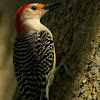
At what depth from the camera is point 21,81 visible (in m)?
2.58

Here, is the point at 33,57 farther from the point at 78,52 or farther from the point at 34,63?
the point at 78,52

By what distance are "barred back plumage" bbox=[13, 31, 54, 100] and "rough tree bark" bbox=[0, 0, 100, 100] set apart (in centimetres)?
18

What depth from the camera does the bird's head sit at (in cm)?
296

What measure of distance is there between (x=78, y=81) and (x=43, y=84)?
1.64 feet

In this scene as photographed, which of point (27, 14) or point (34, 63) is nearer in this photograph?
point (34, 63)

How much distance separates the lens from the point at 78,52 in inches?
101

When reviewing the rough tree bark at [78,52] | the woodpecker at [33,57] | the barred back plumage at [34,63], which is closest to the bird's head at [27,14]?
the woodpecker at [33,57]

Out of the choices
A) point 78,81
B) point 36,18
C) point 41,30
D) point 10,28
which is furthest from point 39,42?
point 10,28

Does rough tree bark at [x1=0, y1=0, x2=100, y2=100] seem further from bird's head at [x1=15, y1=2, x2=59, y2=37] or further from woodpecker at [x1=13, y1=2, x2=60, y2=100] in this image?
bird's head at [x1=15, y1=2, x2=59, y2=37]

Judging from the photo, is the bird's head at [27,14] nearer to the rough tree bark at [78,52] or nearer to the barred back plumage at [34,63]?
the barred back plumage at [34,63]

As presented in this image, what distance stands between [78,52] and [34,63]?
2.11ft

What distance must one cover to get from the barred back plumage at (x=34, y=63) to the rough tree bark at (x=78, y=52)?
0.59 ft

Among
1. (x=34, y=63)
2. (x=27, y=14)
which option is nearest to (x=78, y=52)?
(x=34, y=63)

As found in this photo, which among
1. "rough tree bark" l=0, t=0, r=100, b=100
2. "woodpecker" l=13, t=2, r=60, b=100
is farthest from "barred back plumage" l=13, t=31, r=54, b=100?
"rough tree bark" l=0, t=0, r=100, b=100
